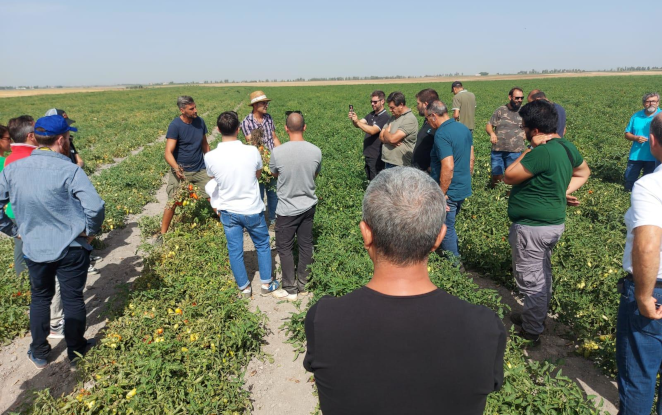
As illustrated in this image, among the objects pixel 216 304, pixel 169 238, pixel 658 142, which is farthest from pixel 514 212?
pixel 169 238

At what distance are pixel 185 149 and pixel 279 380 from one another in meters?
3.68

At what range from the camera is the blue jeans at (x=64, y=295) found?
321 centimetres

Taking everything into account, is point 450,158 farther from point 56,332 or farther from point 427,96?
point 56,332

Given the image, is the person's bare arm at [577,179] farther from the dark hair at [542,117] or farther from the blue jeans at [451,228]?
the blue jeans at [451,228]

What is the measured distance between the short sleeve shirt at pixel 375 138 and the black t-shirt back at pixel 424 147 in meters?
1.35

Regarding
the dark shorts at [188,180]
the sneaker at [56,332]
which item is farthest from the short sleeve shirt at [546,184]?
the sneaker at [56,332]

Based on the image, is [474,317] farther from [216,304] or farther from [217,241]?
[217,241]

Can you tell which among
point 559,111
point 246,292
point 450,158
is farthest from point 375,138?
point 246,292

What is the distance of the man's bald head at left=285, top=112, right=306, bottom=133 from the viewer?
13.8 feet

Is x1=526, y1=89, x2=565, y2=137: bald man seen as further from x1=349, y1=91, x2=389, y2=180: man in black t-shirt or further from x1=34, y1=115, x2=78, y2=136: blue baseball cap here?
x1=34, y1=115, x2=78, y2=136: blue baseball cap

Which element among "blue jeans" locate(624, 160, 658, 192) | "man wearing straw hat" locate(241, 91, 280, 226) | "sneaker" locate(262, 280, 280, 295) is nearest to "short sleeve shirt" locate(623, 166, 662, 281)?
"sneaker" locate(262, 280, 280, 295)

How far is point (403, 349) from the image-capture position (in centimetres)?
118

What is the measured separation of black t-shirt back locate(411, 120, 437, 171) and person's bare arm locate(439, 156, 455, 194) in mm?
642

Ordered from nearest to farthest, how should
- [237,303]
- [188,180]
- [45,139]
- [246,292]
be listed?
[45,139]
[237,303]
[246,292]
[188,180]
